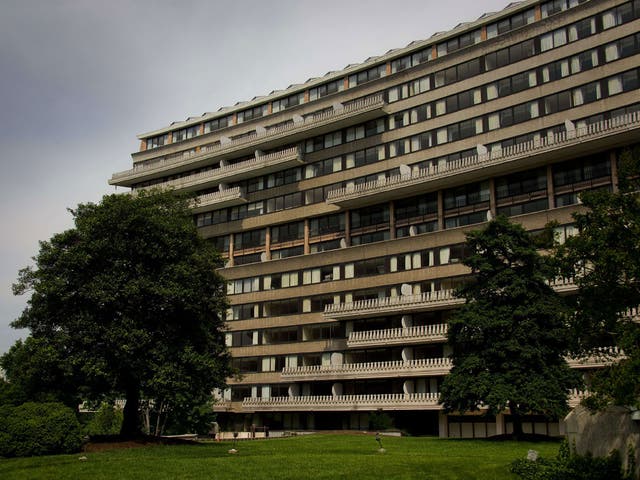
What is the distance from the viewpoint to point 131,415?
41781mm

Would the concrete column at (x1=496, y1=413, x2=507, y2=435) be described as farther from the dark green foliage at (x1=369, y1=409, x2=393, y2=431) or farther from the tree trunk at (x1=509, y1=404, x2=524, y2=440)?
the tree trunk at (x1=509, y1=404, x2=524, y2=440)

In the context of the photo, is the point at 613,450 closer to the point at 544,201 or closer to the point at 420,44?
the point at 544,201

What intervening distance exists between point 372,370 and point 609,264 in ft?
Result: 135

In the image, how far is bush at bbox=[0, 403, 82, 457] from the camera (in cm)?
3362

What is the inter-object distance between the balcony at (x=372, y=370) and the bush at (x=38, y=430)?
31804mm

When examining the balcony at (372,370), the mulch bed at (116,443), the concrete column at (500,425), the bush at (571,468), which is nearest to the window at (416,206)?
the balcony at (372,370)

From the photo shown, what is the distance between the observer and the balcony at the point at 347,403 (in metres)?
59.3

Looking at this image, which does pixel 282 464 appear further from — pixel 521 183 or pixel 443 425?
pixel 521 183

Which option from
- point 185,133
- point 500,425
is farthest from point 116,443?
point 185,133

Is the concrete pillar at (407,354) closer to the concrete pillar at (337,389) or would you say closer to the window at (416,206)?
the concrete pillar at (337,389)

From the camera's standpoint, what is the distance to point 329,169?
250 ft

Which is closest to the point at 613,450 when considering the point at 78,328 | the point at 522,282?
the point at 522,282

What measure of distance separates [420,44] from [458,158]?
14.3 metres

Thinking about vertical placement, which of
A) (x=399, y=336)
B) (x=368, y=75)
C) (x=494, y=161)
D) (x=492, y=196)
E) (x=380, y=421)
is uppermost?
(x=368, y=75)
